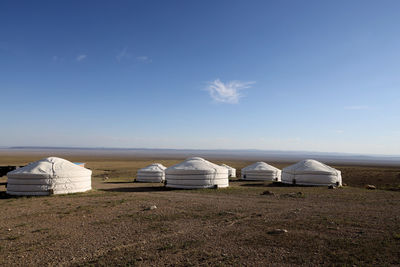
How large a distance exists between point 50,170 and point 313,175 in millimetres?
17743

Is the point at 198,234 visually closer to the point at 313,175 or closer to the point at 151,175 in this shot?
the point at 313,175

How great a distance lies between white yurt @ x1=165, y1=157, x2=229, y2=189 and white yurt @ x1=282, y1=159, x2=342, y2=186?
6.68m

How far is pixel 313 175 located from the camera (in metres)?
20.9

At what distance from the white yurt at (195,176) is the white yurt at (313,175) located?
21.9ft

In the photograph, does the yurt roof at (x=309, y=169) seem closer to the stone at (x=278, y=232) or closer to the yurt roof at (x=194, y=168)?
the yurt roof at (x=194, y=168)

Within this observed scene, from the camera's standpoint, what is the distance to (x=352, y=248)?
6.26 metres

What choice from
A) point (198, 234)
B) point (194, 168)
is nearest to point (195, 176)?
point (194, 168)

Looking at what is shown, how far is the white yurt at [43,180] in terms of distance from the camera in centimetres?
1438

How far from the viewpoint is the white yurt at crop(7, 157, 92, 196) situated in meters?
14.4

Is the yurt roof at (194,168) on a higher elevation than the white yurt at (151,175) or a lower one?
higher

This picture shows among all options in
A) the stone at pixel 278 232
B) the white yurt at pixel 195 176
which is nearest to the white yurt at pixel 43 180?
the white yurt at pixel 195 176

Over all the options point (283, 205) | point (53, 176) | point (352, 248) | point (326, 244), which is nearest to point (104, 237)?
point (326, 244)

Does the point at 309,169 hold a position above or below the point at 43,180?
above

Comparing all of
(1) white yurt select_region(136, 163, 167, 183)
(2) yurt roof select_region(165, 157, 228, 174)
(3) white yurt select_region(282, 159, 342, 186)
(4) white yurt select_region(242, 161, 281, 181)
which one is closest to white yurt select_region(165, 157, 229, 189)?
(2) yurt roof select_region(165, 157, 228, 174)
